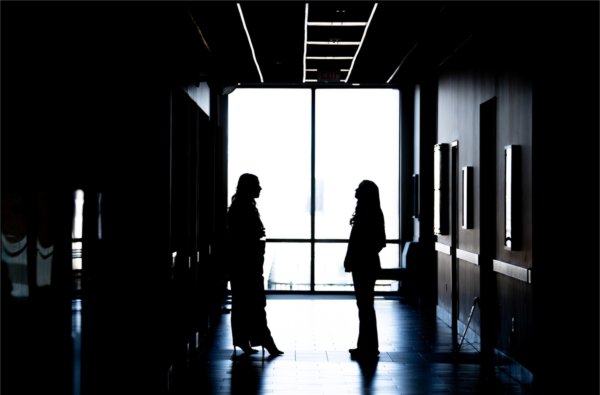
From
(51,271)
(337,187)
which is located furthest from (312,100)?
(51,271)

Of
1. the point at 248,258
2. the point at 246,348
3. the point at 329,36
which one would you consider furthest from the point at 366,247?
the point at 329,36

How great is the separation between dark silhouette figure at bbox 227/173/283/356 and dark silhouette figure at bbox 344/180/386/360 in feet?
2.79

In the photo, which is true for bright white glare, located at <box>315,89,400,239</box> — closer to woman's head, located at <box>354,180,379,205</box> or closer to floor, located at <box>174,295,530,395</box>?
floor, located at <box>174,295,530,395</box>

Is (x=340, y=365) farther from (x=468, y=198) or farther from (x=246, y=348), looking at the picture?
(x=468, y=198)

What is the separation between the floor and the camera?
→ 7051 mm

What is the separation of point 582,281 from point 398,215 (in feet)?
27.7

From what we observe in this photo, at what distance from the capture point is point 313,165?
14.6 m

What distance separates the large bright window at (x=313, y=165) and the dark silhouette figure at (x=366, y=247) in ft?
19.5

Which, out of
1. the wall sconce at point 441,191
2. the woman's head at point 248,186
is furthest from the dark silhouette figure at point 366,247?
the wall sconce at point 441,191

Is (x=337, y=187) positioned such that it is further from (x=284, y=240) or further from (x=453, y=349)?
(x=453, y=349)

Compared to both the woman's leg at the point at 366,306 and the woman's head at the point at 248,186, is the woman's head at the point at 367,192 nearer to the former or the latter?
the woman's leg at the point at 366,306

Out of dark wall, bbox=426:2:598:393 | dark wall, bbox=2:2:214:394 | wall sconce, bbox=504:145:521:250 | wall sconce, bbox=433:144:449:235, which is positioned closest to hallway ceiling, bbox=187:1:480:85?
dark wall, bbox=426:2:598:393

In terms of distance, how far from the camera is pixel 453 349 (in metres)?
9.00

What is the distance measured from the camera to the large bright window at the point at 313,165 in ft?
47.6
